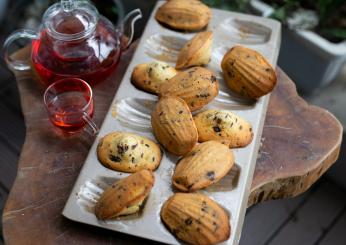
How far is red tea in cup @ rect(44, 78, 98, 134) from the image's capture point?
743mm

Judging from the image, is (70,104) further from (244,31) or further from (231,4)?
(231,4)

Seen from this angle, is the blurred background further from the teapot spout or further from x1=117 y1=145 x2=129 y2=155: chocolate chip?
x1=117 y1=145 x2=129 y2=155: chocolate chip

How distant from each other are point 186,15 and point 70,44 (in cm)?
21

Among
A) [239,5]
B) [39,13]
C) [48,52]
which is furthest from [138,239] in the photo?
[39,13]

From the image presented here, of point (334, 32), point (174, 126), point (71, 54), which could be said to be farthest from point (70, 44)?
point (334, 32)

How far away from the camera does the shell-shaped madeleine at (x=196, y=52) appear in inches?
30.8

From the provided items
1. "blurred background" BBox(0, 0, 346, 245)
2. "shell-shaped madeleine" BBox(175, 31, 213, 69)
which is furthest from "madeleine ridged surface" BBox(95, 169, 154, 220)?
"blurred background" BBox(0, 0, 346, 245)

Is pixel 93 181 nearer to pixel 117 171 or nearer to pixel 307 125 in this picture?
pixel 117 171

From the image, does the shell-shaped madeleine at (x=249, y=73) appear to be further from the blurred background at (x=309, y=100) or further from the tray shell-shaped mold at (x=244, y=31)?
the blurred background at (x=309, y=100)

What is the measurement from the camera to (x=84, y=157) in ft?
2.45

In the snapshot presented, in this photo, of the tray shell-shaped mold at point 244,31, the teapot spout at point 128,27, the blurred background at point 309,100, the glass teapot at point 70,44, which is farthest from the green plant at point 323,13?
the glass teapot at point 70,44

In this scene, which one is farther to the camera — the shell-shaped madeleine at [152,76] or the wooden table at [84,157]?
the shell-shaped madeleine at [152,76]

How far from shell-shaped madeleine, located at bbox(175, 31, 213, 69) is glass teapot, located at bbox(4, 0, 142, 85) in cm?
12

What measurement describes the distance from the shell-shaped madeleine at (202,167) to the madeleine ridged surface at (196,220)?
0.02m
